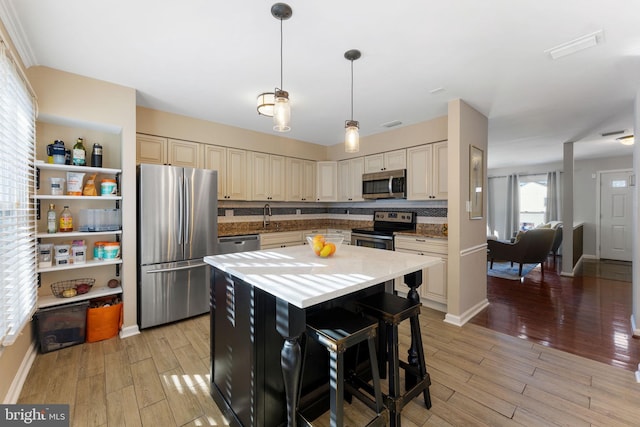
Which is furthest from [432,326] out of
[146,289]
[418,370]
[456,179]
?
[146,289]

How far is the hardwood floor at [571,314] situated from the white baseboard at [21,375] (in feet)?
13.2

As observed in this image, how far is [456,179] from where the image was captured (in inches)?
122

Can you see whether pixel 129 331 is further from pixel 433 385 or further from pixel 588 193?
pixel 588 193

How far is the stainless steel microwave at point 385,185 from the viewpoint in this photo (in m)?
4.09

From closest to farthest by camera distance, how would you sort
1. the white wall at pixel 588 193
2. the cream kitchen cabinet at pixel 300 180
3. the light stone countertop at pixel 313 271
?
the light stone countertop at pixel 313 271 → the cream kitchen cabinet at pixel 300 180 → the white wall at pixel 588 193

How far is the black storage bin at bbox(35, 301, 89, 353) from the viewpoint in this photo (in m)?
2.40

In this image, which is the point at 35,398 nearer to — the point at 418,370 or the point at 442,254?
the point at 418,370

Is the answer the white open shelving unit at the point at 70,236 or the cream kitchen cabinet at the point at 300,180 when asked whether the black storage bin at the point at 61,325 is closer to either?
the white open shelving unit at the point at 70,236

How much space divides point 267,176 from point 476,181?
302 cm

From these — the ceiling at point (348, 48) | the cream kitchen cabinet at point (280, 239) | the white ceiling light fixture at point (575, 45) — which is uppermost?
the ceiling at point (348, 48)

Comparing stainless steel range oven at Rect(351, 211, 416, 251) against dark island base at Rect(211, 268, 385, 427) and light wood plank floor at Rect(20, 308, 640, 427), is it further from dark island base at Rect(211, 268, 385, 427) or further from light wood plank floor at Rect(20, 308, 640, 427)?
dark island base at Rect(211, 268, 385, 427)

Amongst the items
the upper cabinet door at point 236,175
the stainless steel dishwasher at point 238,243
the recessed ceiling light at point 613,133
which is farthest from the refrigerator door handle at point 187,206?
the recessed ceiling light at point 613,133

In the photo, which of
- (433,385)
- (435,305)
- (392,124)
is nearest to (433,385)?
(433,385)

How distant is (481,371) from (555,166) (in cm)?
763
